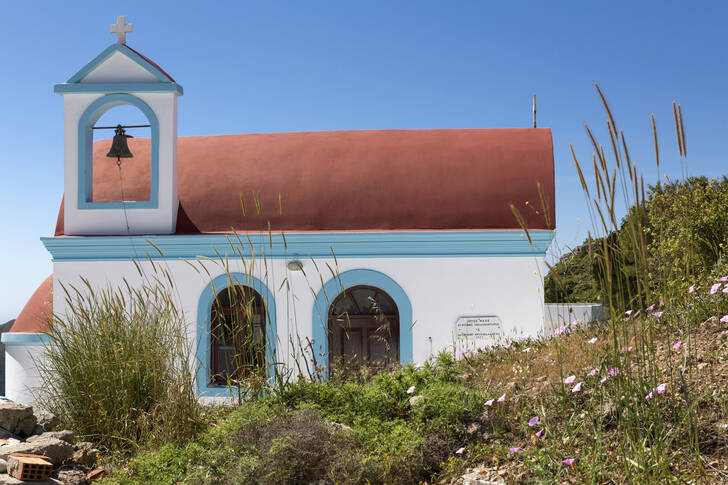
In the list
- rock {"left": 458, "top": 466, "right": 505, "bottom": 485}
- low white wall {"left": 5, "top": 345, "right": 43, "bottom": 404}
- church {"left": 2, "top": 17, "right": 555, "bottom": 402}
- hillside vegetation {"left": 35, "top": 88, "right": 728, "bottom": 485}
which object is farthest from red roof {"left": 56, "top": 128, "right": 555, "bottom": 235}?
rock {"left": 458, "top": 466, "right": 505, "bottom": 485}

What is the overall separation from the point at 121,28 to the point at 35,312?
4.86 metres

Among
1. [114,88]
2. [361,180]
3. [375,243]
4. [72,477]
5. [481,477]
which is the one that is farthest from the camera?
[361,180]

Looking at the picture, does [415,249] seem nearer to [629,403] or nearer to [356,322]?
[356,322]

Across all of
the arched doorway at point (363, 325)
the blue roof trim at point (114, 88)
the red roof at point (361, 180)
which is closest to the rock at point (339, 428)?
the arched doorway at point (363, 325)

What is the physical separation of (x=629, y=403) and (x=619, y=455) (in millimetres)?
454

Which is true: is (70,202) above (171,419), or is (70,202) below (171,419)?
above

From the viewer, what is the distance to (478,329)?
8.79 metres

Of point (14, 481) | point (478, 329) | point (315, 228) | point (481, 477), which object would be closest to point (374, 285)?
point (315, 228)

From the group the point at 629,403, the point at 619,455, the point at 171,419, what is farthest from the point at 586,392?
the point at 171,419

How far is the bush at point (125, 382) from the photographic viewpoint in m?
4.92

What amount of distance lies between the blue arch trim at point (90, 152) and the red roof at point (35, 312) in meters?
1.82

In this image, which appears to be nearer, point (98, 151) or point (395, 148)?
point (395, 148)

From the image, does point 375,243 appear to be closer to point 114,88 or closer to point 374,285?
point 374,285

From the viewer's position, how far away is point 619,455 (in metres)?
3.30
